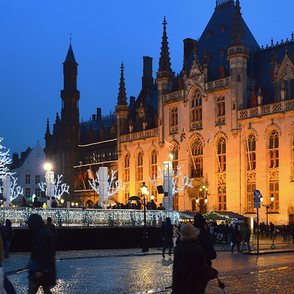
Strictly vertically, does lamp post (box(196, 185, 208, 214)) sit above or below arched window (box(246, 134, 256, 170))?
below

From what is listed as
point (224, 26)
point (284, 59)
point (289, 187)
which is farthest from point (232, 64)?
point (289, 187)

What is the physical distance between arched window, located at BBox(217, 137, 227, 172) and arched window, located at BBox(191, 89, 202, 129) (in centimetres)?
348

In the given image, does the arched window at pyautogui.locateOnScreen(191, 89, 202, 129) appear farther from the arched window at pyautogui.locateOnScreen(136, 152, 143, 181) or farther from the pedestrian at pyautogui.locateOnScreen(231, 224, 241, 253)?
the pedestrian at pyautogui.locateOnScreen(231, 224, 241, 253)

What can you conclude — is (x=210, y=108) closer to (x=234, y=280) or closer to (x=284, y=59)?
(x=284, y=59)

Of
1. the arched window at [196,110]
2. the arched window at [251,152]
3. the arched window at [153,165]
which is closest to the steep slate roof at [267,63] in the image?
the arched window at [251,152]

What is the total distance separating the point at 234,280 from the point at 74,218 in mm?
18043

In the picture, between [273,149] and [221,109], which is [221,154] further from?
[273,149]

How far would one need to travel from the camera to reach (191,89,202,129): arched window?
60406 mm

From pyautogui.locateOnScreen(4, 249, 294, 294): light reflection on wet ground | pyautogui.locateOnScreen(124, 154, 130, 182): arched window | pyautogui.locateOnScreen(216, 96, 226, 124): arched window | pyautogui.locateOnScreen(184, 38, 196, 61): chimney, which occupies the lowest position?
pyautogui.locateOnScreen(4, 249, 294, 294): light reflection on wet ground

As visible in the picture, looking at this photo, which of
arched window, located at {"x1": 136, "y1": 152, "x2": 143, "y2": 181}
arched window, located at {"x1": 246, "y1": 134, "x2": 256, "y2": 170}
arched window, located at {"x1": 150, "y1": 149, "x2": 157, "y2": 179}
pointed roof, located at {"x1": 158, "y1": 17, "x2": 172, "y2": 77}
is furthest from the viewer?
arched window, located at {"x1": 136, "y1": 152, "x2": 143, "y2": 181}

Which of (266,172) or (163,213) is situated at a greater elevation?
(266,172)

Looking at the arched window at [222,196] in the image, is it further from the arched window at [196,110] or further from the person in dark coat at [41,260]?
the person in dark coat at [41,260]

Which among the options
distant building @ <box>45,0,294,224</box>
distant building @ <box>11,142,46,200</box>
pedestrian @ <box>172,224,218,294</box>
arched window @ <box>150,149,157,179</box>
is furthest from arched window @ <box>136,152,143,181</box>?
pedestrian @ <box>172,224,218,294</box>

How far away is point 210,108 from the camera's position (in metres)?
58.7
